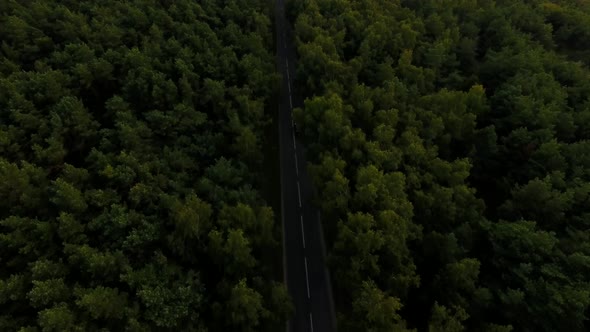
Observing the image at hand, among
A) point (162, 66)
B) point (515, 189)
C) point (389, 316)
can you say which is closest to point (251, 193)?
point (389, 316)

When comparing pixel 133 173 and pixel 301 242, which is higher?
pixel 133 173

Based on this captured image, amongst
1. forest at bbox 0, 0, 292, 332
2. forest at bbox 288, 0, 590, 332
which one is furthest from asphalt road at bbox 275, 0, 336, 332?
forest at bbox 288, 0, 590, 332

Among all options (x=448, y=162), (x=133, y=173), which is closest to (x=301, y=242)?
(x=133, y=173)

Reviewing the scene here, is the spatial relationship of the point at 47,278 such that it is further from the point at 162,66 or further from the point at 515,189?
the point at 515,189

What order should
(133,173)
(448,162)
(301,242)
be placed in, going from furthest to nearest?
(448,162)
(301,242)
(133,173)

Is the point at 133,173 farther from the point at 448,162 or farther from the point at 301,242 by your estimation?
the point at 448,162

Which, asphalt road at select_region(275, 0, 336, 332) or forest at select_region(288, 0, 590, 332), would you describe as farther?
asphalt road at select_region(275, 0, 336, 332)

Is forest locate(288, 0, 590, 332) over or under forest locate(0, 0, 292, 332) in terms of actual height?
over

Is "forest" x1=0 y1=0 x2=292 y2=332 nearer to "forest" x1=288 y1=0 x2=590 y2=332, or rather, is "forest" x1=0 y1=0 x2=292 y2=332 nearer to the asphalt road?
the asphalt road
